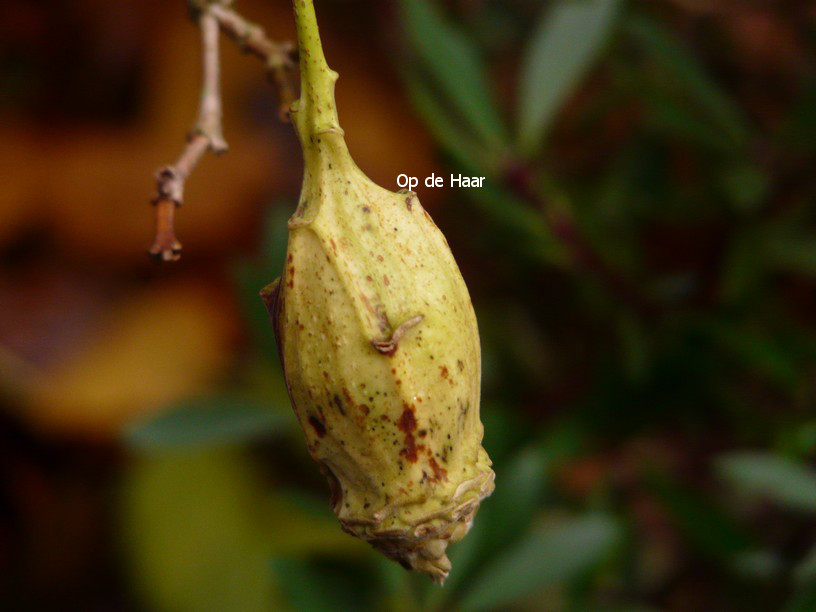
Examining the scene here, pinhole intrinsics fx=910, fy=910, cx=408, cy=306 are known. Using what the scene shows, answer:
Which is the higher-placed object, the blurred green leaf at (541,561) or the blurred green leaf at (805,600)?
the blurred green leaf at (805,600)

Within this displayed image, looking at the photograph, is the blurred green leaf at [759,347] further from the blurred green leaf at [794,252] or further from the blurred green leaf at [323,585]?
the blurred green leaf at [323,585]

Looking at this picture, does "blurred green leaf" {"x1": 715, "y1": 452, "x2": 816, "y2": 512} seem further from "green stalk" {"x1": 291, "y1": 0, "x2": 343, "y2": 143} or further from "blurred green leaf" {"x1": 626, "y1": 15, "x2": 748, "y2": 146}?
"green stalk" {"x1": 291, "y1": 0, "x2": 343, "y2": 143}

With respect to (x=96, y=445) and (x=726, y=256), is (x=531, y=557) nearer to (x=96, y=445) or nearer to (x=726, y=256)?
(x=726, y=256)

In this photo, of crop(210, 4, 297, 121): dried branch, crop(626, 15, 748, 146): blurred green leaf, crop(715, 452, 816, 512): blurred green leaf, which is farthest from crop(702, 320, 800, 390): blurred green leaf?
crop(210, 4, 297, 121): dried branch

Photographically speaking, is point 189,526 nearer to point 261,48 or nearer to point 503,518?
point 503,518

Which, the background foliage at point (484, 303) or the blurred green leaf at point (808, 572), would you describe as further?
the background foliage at point (484, 303)

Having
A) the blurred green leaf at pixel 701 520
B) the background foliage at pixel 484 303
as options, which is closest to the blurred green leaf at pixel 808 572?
the background foliage at pixel 484 303
